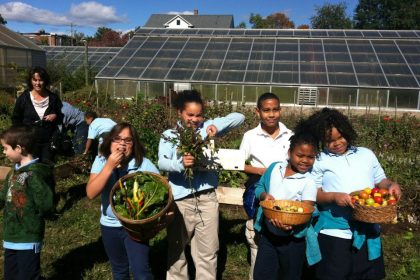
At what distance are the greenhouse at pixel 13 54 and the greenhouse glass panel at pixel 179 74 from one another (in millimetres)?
7422

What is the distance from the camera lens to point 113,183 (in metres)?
2.71

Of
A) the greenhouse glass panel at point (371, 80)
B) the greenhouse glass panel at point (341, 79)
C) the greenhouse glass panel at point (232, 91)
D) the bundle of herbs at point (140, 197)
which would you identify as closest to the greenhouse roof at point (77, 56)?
the greenhouse glass panel at point (232, 91)

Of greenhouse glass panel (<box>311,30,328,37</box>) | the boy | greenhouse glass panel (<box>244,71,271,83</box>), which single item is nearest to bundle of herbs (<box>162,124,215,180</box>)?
the boy

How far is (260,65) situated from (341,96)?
342 centimetres

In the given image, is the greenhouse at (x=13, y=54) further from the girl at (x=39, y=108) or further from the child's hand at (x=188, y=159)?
the child's hand at (x=188, y=159)

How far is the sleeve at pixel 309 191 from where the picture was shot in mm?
2555

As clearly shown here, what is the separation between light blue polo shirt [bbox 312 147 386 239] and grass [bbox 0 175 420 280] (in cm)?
131

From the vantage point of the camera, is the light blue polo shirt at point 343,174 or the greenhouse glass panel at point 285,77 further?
the greenhouse glass panel at point 285,77

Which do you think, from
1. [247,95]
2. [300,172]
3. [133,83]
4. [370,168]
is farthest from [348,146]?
[133,83]

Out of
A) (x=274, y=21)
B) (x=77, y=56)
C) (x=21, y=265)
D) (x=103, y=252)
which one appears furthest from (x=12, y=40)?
(x=274, y=21)

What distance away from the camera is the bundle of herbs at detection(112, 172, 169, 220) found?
2.43 meters

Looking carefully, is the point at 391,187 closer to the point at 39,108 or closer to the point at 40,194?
the point at 40,194

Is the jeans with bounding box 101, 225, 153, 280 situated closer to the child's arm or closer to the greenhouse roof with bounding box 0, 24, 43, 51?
the child's arm

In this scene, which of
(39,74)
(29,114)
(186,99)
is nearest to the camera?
(186,99)
